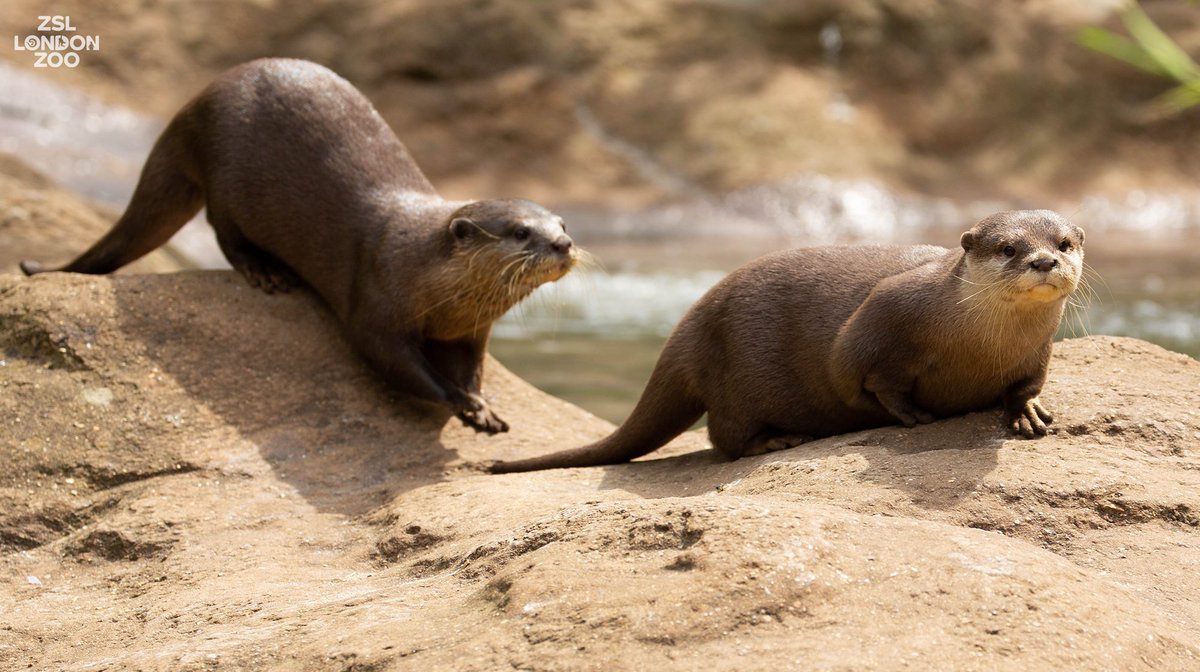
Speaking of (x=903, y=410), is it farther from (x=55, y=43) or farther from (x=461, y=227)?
(x=55, y=43)

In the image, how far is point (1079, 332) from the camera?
774cm

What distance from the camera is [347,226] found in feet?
14.5

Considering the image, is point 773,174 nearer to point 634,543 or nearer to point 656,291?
point 656,291

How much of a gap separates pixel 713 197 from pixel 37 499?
7.75m

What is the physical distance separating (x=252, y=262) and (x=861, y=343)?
2.16 metres

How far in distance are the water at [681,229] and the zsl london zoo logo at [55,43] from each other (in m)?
0.20

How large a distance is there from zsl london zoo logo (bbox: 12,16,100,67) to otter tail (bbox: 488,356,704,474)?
8204mm

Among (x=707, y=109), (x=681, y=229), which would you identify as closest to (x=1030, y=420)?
(x=681, y=229)

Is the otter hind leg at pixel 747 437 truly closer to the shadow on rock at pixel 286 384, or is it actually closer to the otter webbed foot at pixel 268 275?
the shadow on rock at pixel 286 384

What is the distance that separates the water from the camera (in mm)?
8383

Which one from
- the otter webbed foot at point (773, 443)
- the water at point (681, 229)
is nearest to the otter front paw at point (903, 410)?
the otter webbed foot at point (773, 443)

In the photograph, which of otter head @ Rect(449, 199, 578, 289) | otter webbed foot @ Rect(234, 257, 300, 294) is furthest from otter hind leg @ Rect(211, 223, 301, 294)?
otter head @ Rect(449, 199, 578, 289)

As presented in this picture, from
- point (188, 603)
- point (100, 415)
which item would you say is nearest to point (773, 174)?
point (100, 415)

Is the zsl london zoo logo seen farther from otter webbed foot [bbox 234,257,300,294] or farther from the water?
otter webbed foot [bbox 234,257,300,294]
